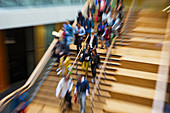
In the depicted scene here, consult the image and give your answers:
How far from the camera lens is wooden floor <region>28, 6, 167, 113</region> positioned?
3.84m

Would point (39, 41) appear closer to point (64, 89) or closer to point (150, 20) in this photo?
point (64, 89)

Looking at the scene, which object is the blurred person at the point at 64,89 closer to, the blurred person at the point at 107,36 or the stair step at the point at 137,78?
the stair step at the point at 137,78

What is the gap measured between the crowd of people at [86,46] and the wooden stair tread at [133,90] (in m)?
0.97

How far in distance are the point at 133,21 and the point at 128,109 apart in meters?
4.96

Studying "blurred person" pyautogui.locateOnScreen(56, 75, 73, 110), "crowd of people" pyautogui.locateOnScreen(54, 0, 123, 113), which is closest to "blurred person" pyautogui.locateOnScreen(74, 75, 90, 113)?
"crowd of people" pyautogui.locateOnScreen(54, 0, 123, 113)

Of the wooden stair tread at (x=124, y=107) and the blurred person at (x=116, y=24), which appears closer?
the wooden stair tread at (x=124, y=107)

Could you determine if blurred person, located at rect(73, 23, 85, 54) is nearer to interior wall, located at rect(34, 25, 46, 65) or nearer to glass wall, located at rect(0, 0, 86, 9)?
glass wall, located at rect(0, 0, 86, 9)

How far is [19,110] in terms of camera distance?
136 inches

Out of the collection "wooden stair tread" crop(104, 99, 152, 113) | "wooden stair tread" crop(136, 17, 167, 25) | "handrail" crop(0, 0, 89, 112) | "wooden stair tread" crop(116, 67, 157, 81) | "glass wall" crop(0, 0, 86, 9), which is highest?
"glass wall" crop(0, 0, 86, 9)

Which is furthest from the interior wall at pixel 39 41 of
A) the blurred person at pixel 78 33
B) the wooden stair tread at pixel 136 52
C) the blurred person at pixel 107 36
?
the wooden stair tread at pixel 136 52

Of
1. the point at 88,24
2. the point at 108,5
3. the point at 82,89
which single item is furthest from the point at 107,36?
the point at 82,89

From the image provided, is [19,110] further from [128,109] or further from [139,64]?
[139,64]

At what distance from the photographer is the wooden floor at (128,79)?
384 centimetres

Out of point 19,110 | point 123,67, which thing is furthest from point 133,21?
point 19,110
